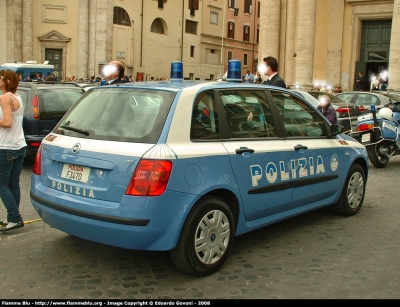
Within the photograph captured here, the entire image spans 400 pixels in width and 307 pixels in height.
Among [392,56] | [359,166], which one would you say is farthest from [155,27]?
[359,166]

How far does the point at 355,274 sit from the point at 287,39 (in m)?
29.3

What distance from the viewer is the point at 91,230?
170 inches

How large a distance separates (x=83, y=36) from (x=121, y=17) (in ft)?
26.2

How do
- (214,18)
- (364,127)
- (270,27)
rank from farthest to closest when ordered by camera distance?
1. (214,18)
2. (270,27)
3. (364,127)

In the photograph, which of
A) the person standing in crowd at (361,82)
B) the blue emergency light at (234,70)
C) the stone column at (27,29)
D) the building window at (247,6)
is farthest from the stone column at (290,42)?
the building window at (247,6)

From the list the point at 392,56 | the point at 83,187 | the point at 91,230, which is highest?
the point at 392,56

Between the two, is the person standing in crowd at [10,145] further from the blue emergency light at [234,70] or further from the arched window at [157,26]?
the arched window at [157,26]

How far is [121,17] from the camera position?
48.2 metres

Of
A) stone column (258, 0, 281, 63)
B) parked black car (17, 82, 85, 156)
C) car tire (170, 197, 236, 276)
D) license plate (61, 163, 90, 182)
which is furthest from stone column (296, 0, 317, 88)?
license plate (61, 163, 90, 182)

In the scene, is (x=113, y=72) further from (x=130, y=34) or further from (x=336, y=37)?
(x=130, y=34)

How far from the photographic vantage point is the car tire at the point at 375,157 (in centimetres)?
1130

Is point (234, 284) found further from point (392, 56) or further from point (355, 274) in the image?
point (392, 56)

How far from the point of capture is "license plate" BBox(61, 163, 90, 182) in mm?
4410

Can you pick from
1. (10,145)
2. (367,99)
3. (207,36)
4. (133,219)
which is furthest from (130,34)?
(133,219)
